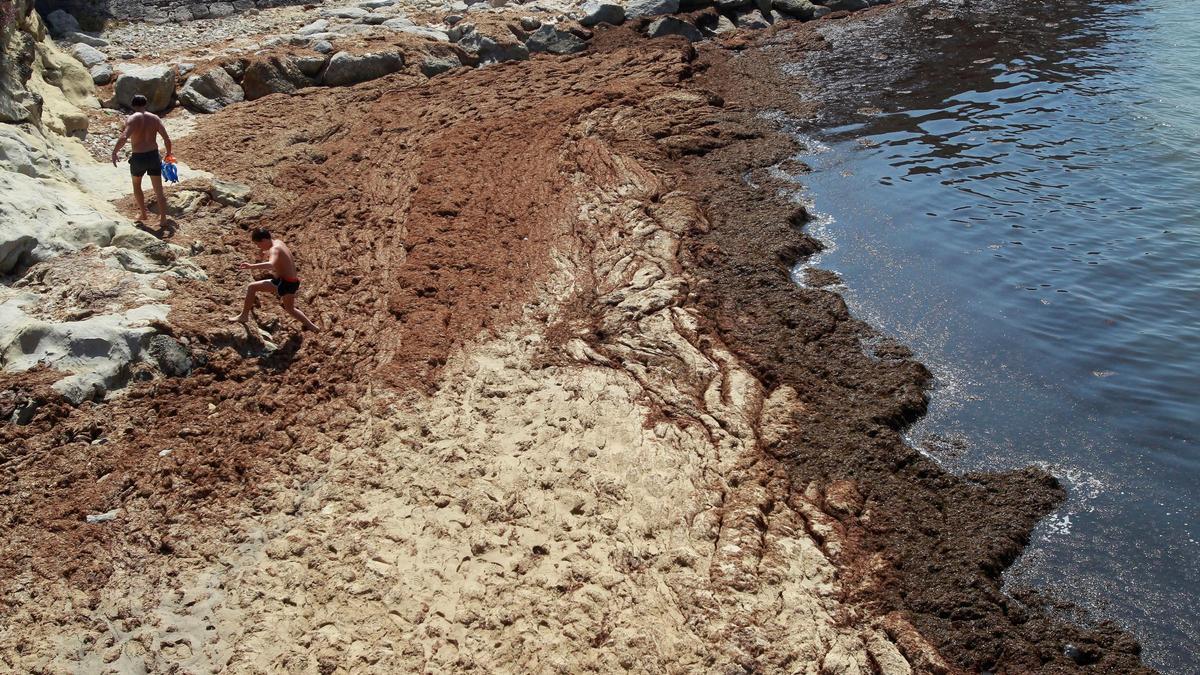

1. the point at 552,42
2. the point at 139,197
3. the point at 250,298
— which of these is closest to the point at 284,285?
the point at 250,298

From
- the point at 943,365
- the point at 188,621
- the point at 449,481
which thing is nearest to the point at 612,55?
the point at 943,365

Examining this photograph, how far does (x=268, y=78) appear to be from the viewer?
57.4ft

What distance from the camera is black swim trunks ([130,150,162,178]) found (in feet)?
38.2

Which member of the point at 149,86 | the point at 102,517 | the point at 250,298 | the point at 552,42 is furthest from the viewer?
the point at 552,42

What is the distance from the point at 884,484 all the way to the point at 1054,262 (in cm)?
609

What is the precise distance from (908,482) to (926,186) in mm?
8029

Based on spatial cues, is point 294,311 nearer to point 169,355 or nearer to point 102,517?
point 169,355

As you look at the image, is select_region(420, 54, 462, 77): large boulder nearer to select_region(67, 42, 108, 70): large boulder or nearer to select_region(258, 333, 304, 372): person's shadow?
select_region(67, 42, 108, 70): large boulder

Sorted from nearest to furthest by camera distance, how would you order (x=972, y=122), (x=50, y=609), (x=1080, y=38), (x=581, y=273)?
(x=50, y=609), (x=581, y=273), (x=972, y=122), (x=1080, y=38)

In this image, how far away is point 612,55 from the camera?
65.6ft

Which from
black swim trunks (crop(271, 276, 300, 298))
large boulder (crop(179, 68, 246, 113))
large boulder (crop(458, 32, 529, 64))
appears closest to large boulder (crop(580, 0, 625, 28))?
large boulder (crop(458, 32, 529, 64))

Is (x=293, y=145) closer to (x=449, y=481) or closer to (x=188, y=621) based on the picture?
(x=449, y=481)

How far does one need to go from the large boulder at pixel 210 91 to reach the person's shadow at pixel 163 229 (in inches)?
228

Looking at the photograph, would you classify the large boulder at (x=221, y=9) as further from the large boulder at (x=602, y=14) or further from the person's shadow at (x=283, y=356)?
the person's shadow at (x=283, y=356)
